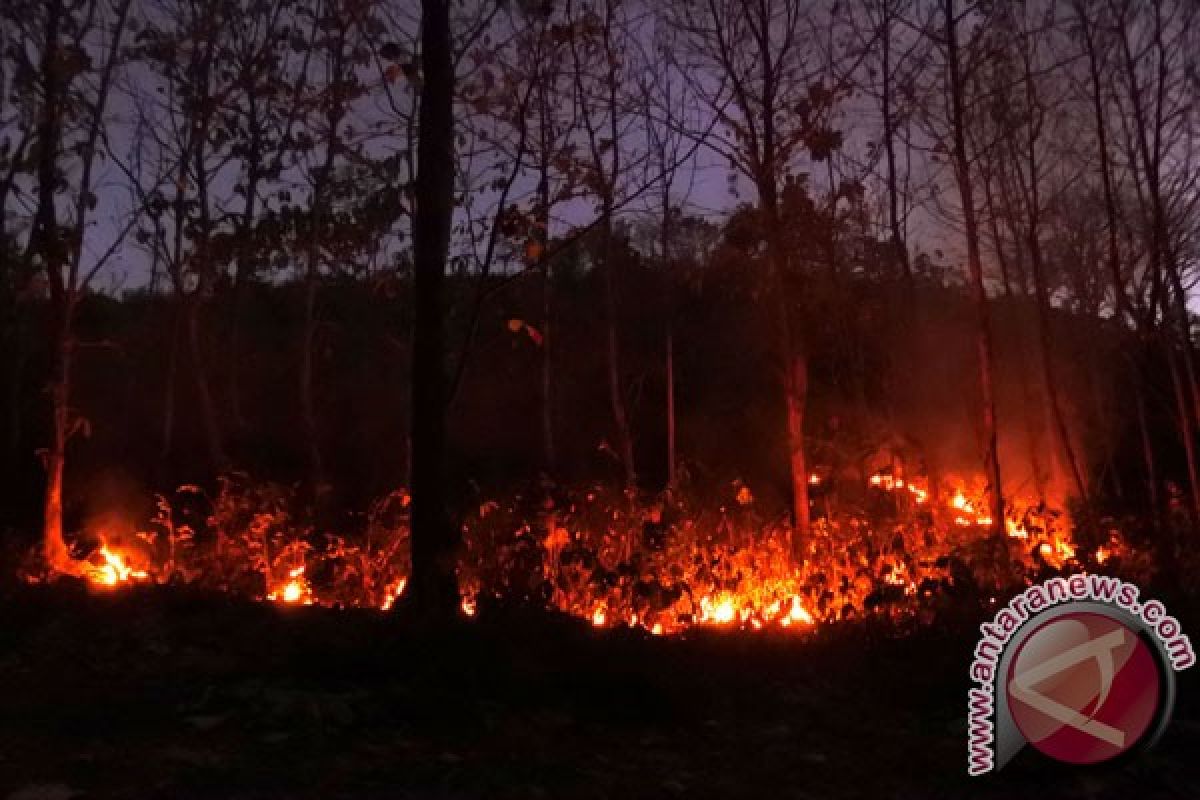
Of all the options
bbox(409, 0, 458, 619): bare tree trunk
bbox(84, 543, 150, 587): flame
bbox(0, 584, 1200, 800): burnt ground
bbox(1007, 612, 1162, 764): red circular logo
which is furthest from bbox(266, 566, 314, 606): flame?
bbox(1007, 612, 1162, 764): red circular logo

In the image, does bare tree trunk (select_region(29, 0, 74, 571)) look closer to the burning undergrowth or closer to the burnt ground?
the burning undergrowth

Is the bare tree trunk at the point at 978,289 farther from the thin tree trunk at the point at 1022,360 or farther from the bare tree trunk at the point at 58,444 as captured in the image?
the bare tree trunk at the point at 58,444

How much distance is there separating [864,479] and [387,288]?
5814 mm

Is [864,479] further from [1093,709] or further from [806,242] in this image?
[1093,709]

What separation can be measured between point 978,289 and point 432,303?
16.4ft

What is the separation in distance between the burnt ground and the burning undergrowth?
49cm

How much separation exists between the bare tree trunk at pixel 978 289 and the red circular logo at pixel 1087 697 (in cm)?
439

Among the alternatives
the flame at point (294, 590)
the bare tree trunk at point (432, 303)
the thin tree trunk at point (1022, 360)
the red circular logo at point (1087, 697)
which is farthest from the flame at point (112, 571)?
the thin tree trunk at point (1022, 360)

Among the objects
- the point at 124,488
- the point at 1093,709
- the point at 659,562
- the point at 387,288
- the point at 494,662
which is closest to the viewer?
the point at 1093,709

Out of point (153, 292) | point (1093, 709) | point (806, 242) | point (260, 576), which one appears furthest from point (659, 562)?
point (153, 292)

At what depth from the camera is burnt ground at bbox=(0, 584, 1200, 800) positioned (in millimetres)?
4203

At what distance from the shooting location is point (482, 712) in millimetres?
4949

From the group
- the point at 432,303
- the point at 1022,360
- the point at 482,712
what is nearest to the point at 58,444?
the point at 432,303

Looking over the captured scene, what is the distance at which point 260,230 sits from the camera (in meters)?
13.4
